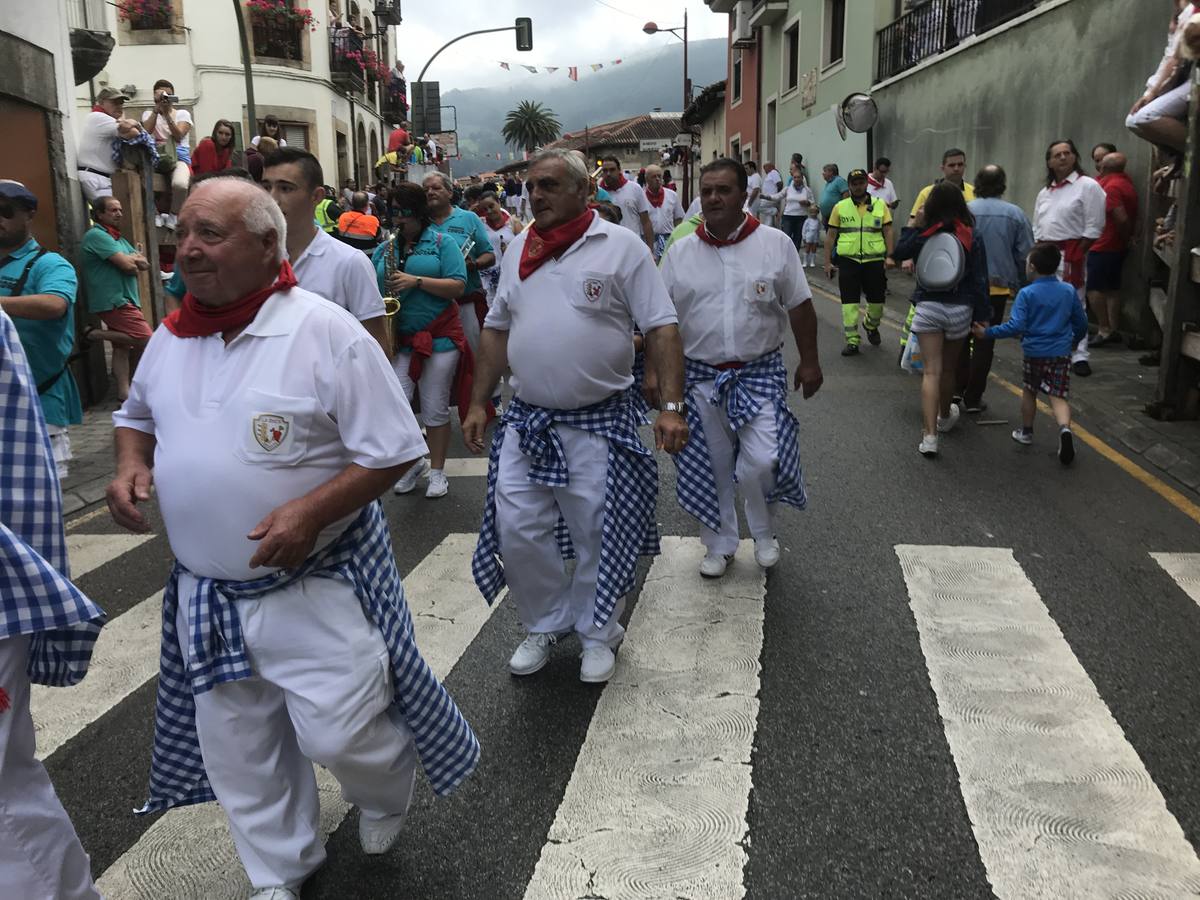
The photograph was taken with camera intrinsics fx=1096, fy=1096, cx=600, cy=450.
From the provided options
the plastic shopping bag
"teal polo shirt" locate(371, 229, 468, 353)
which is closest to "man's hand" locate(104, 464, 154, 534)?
"teal polo shirt" locate(371, 229, 468, 353)

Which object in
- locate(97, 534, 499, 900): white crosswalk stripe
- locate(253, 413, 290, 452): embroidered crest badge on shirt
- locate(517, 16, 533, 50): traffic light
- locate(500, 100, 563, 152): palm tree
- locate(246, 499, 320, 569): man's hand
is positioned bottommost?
locate(97, 534, 499, 900): white crosswalk stripe

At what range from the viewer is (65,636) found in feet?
7.86

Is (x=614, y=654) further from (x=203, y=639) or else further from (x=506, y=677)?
(x=203, y=639)

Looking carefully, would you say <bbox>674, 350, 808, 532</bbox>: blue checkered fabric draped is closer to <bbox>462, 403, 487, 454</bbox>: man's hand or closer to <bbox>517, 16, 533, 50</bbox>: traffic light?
<bbox>462, 403, 487, 454</bbox>: man's hand

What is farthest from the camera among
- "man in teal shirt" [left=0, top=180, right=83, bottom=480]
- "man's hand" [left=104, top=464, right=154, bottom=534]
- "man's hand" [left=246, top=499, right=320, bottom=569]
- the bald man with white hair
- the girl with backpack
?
the bald man with white hair

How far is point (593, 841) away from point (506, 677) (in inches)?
46.9

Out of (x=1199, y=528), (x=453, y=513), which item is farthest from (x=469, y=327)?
(x=1199, y=528)

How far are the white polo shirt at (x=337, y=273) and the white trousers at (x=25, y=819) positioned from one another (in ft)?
8.64

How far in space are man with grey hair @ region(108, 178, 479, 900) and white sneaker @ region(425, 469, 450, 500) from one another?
3.99 metres

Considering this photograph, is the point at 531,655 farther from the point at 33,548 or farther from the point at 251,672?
the point at 33,548

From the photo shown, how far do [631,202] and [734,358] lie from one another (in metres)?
10.5

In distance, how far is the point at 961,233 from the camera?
291 inches

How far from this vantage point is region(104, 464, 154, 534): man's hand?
2557mm

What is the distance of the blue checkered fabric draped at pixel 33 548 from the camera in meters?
2.16
